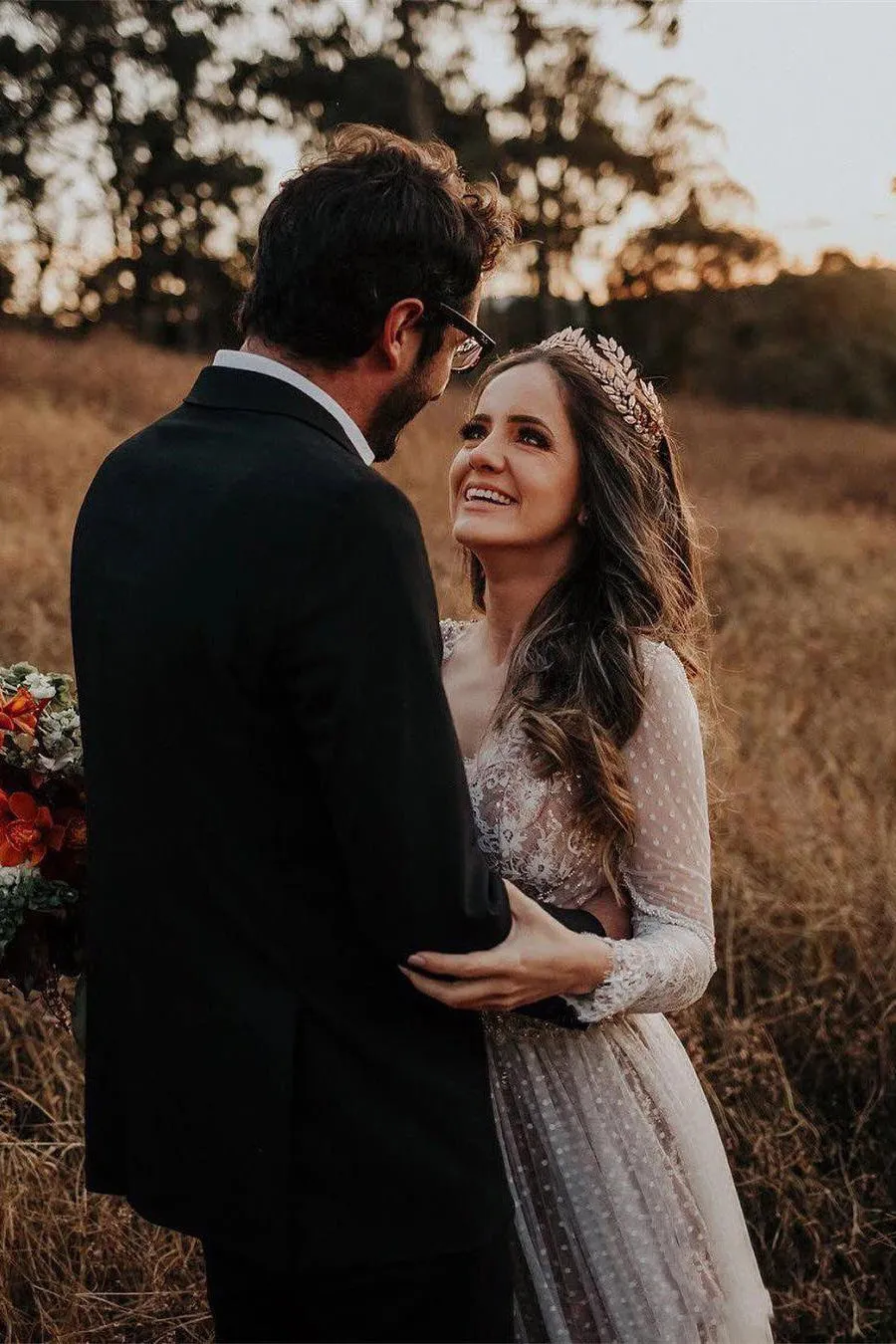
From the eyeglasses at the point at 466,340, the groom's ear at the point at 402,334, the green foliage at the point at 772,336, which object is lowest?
the groom's ear at the point at 402,334

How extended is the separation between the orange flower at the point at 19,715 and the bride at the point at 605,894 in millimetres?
819

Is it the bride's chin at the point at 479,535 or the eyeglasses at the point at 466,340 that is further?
the bride's chin at the point at 479,535

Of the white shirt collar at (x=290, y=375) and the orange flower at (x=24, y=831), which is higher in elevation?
the white shirt collar at (x=290, y=375)

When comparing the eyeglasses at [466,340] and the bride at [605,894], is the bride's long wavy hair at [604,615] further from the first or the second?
the eyeglasses at [466,340]

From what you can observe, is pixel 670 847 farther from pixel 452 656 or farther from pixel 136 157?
pixel 136 157

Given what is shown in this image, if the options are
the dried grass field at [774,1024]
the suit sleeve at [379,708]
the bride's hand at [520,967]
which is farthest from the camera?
the dried grass field at [774,1024]

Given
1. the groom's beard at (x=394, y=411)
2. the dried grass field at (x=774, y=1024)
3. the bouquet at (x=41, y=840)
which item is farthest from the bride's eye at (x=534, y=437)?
the dried grass field at (x=774, y=1024)

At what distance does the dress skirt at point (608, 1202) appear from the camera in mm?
1994

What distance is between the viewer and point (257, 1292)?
1.54m

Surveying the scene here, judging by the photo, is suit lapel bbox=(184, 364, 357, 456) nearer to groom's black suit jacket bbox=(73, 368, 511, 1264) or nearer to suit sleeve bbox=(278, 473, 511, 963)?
groom's black suit jacket bbox=(73, 368, 511, 1264)

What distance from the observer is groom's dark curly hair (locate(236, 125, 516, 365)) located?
4.94ft

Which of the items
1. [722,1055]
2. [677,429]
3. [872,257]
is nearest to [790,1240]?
[722,1055]

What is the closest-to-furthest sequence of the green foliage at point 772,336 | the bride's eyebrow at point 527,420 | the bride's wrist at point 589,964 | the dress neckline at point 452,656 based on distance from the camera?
the bride's wrist at point 589,964, the dress neckline at point 452,656, the bride's eyebrow at point 527,420, the green foliage at point 772,336

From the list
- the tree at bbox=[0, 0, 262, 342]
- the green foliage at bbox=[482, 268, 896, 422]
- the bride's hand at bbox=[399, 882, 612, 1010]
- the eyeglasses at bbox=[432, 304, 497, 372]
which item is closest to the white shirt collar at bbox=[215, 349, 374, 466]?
the eyeglasses at bbox=[432, 304, 497, 372]
